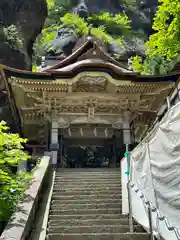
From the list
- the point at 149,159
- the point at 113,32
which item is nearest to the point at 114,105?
the point at 149,159

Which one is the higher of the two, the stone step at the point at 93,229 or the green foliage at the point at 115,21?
the green foliage at the point at 115,21

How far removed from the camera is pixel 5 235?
4277 millimetres

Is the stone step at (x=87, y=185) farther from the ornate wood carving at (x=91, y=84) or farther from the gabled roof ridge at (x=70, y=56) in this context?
the gabled roof ridge at (x=70, y=56)

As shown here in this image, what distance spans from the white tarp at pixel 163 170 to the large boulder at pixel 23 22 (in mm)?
14361

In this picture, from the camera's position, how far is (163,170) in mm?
4648

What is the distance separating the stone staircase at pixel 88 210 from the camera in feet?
16.1

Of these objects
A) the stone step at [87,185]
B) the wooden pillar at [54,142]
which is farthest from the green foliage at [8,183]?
the wooden pillar at [54,142]

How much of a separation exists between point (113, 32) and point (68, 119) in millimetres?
23138

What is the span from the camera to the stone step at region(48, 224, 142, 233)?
5.21 metres

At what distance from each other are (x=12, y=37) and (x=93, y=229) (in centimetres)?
1562

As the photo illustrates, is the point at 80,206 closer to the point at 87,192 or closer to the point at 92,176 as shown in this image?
the point at 87,192

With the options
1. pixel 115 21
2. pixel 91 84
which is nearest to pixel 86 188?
pixel 91 84

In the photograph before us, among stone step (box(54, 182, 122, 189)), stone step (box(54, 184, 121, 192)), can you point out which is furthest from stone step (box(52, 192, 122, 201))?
stone step (box(54, 182, 122, 189))

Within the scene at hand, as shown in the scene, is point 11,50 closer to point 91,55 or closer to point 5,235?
point 91,55
